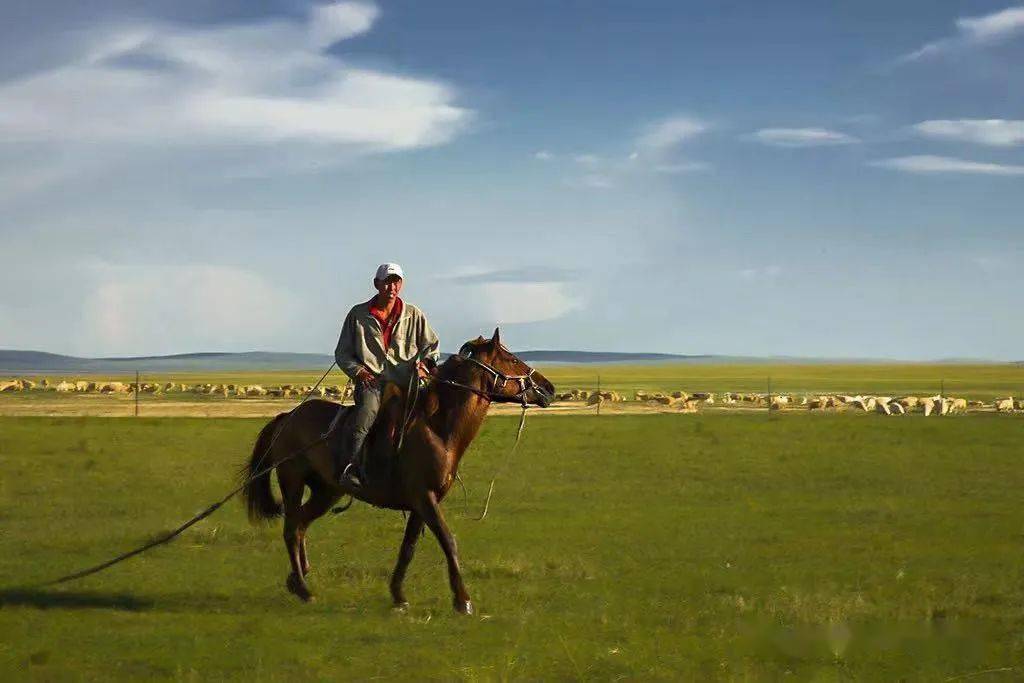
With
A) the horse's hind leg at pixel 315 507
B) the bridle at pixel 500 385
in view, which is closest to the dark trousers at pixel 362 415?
the bridle at pixel 500 385

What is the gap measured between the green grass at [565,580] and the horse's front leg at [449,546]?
0.66 feet

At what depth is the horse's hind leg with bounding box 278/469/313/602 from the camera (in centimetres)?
1212

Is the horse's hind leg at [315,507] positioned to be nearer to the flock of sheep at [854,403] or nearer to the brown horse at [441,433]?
the brown horse at [441,433]

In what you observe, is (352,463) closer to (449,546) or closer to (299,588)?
(449,546)

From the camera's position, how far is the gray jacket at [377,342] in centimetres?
1149

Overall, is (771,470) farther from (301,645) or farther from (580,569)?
(301,645)

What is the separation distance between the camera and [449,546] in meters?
11.0

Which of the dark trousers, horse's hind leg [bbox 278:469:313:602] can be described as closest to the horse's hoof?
horse's hind leg [bbox 278:469:313:602]

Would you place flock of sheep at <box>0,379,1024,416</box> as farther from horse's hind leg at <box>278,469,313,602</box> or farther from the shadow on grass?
horse's hind leg at <box>278,469,313,602</box>

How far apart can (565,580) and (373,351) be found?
3.98 metres

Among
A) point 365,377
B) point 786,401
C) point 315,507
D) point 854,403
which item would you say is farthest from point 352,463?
point 786,401

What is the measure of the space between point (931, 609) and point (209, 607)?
24.1 feet

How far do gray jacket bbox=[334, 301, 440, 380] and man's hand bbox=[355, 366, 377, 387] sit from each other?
0.13ft

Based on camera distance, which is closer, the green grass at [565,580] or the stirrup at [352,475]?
the green grass at [565,580]
